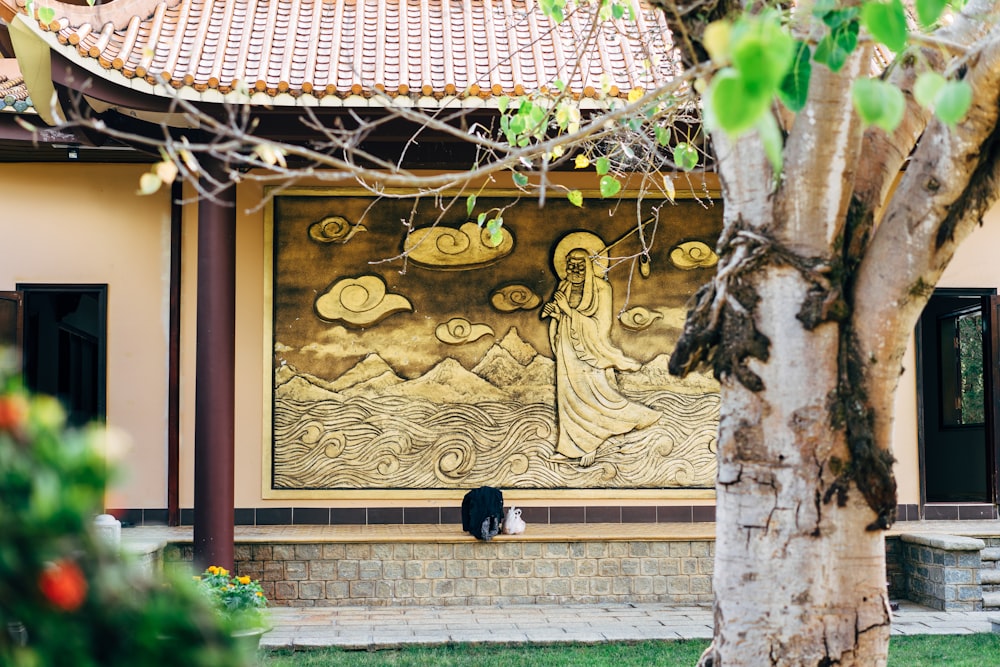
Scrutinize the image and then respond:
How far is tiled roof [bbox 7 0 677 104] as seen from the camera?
747cm

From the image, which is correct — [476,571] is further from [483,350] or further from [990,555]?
[990,555]

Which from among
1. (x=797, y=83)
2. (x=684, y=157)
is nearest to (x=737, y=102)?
(x=797, y=83)

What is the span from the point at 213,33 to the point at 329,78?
1445mm

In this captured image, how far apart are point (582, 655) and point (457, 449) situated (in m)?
2.99

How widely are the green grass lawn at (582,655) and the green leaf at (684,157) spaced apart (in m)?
3.11

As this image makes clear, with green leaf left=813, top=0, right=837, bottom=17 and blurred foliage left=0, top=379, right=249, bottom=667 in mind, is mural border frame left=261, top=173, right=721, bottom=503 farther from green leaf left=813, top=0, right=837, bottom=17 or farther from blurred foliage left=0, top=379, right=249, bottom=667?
blurred foliage left=0, top=379, right=249, bottom=667

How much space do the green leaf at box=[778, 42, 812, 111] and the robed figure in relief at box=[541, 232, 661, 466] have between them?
6994 millimetres

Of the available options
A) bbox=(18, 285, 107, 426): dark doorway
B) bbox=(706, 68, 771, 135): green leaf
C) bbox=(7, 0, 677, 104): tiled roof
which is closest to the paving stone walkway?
bbox=(18, 285, 107, 426): dark doorway

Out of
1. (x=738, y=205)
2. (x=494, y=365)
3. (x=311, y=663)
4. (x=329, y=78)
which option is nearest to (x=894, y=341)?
(x=738, y=205)

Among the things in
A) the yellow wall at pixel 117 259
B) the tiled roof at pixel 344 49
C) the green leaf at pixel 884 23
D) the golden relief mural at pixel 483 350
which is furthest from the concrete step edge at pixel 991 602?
the green leaf at pixel 884 23

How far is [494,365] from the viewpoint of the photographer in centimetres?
962

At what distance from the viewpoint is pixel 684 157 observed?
18.3 ft

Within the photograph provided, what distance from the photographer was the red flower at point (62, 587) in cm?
147

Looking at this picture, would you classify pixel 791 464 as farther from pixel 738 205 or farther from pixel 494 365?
pixel 494 365
